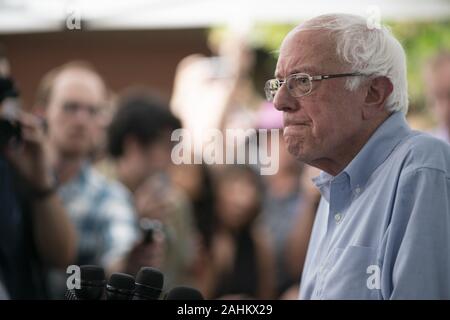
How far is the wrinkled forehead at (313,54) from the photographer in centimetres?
228

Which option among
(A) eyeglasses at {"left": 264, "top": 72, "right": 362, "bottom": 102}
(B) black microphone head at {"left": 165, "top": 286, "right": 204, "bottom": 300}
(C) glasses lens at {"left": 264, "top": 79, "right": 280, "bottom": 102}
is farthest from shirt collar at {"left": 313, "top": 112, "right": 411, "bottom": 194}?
(B) black microphone head at {"left": 165, "top": 286, "right": 204, "bottom": 300}

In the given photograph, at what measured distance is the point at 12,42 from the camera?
7.52m

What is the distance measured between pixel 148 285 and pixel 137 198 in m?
2.34

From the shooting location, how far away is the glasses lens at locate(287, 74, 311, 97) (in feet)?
7.50

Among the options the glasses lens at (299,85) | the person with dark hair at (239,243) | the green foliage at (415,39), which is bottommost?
the person with dark hair at (239,243)

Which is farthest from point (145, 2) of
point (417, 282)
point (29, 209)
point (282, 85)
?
point (417, 282)

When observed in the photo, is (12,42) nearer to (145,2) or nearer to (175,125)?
(145,2)

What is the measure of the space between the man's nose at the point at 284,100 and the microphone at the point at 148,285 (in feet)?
1.88

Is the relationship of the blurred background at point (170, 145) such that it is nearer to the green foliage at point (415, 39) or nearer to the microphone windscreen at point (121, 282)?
the green foliage at point (415, 39)

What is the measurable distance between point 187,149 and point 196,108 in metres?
0.96

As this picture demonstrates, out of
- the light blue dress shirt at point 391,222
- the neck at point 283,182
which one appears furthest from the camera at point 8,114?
the neck at point 283,182

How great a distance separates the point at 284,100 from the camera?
91.1 inches

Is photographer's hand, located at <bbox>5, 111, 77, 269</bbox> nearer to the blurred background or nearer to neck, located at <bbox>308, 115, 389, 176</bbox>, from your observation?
the blurred background

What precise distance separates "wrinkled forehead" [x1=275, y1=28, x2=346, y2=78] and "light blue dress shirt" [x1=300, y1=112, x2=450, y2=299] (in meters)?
0.22
